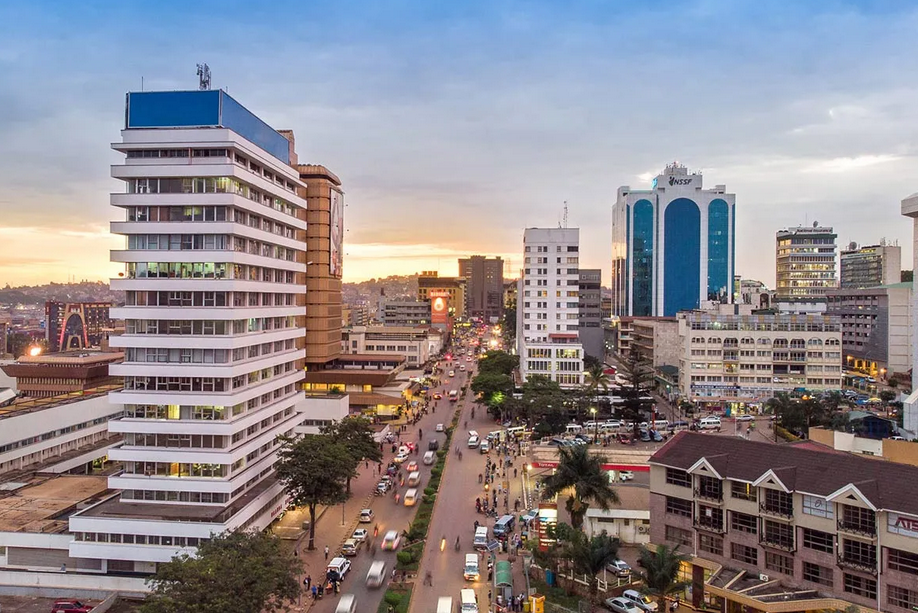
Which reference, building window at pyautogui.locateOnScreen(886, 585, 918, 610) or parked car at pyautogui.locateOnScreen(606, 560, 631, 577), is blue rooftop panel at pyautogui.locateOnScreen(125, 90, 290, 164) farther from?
building window at pyautogui.locateOnScreen(886, 585, 918, 610)

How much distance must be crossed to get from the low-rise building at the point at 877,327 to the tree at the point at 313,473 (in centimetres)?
9796

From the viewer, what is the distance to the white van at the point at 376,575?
33.4m

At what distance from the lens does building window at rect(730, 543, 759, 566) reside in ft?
103

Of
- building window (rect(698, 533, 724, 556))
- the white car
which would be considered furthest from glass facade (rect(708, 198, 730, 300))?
the white car

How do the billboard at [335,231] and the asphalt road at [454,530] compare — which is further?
the billboard at [335,231]

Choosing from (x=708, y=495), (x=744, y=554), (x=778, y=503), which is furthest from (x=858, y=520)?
(x=708, y=495)

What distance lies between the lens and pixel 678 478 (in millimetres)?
34656

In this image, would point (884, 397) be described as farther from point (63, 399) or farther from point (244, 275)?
point (63, 399)

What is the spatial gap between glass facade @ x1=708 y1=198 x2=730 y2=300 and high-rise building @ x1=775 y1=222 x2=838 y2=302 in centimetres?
2446

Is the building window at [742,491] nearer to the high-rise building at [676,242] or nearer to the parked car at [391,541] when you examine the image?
the parked car at [391,541]

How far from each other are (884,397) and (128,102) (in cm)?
8832

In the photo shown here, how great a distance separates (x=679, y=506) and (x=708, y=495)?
195 centimetres

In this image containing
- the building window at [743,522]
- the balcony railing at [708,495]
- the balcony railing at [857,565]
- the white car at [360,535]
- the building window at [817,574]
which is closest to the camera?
the balcony railing at [857,565]

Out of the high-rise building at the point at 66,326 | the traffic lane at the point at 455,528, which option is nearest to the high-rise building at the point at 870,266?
the traffic lane at the point at 455,528
